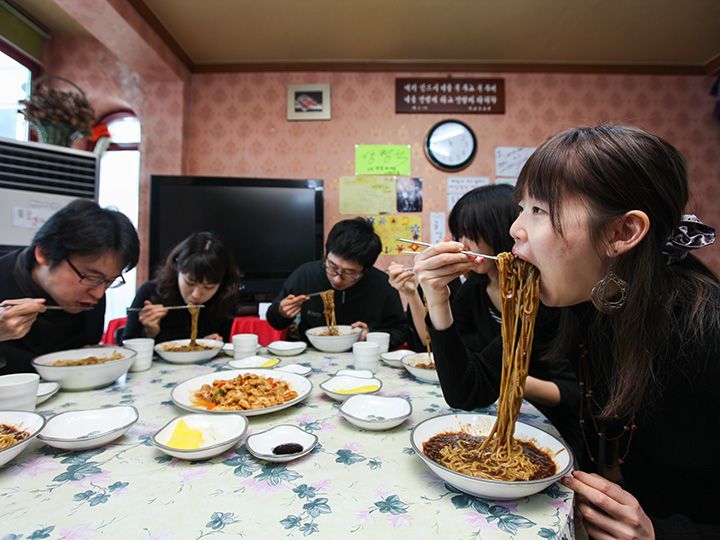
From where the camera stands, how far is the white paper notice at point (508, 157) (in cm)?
412

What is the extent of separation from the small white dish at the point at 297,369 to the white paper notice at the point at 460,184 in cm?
285

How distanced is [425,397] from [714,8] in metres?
4.07

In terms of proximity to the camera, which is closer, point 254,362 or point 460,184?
point 254,362

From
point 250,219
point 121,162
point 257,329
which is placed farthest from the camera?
point 121,162

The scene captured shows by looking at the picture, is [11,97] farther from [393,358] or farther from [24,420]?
[393,358]

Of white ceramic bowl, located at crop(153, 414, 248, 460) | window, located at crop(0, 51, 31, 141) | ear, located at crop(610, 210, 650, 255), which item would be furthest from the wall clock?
window, located at crop(0, 51, 31, 141)

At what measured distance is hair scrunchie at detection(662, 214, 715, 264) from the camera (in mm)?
918

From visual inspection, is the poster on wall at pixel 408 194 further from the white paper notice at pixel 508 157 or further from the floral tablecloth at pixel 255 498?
the floral tablecloth at pixel 255 498

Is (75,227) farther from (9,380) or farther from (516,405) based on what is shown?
(516,405)

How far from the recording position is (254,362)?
1890 millimetres

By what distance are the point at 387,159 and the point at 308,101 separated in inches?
40.7

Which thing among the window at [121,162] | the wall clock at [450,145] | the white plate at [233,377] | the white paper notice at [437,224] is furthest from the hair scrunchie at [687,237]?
the window at [121,162]

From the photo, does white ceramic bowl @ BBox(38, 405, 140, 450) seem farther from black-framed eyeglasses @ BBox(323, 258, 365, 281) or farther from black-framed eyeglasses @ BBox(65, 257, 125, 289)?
black-framed eyeglasses @ BBox(323, 258, 365, 281)

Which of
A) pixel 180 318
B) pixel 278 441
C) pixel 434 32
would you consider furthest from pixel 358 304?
pixel 434 32
